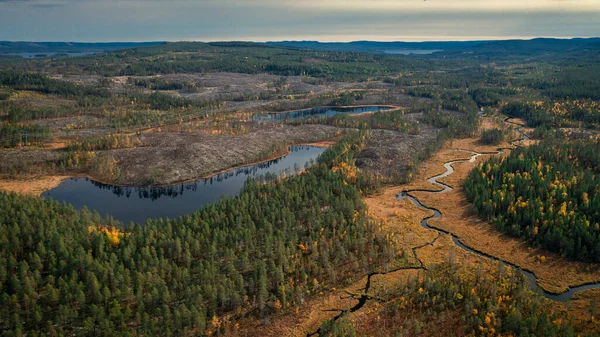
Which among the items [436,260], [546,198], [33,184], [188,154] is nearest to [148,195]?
[188,154]

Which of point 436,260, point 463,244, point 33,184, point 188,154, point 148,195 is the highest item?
point 188,154

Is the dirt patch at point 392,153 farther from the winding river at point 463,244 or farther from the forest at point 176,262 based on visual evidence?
the forest at point 176,262

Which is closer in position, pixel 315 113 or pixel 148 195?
pixel 148 195

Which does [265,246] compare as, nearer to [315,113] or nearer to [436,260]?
[436,260]

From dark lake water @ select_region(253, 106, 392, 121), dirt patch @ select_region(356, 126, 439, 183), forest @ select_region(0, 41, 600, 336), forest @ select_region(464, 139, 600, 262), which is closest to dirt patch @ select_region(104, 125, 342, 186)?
forest @ select_region(0, 41, 600, 336)

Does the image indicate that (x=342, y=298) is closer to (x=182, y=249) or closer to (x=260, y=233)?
(x=260, y=233)

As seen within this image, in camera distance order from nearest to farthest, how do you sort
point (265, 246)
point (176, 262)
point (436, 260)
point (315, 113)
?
point (176, 262)
point (265, 246)
point (436, 260)
point (315, 113)

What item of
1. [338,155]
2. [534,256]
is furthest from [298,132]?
[534,256]

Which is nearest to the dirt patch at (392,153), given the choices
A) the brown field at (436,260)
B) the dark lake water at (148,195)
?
the brown field at (436,260)

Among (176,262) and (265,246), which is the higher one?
(265,246)
